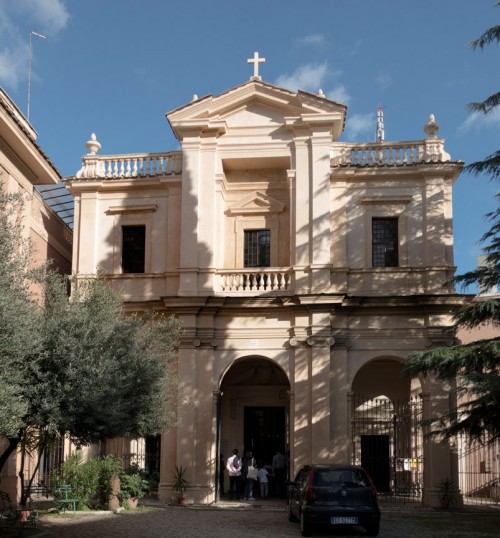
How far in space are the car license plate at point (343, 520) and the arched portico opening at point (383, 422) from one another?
393 inches

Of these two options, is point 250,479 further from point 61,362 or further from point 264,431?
point 61,362

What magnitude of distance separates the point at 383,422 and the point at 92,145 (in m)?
13.4

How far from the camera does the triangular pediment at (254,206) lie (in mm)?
26891

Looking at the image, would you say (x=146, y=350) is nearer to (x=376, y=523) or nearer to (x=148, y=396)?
(x=148, y=396)

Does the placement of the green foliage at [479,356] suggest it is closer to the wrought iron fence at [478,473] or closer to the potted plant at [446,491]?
the potted plant at [446,491]

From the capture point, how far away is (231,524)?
18562 mm

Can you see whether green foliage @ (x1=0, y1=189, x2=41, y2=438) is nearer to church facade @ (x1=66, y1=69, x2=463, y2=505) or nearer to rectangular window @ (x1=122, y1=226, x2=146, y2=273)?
church facade @ (x1=66, y1=69, x2=463, y2=505)

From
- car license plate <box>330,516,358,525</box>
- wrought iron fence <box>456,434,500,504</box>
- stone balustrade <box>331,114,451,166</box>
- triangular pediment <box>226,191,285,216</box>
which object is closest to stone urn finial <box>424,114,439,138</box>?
stone balustrade <box>331,114,451,166</box>

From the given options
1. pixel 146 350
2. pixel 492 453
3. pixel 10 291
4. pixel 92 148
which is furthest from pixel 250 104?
pixel 10 291

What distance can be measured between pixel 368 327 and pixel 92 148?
10849 mm

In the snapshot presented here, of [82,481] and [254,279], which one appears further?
[254,279]

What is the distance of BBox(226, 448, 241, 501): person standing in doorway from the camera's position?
24750mm

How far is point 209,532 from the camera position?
16.8m

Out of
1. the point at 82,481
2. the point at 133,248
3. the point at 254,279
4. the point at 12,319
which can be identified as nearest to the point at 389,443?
the point at 254,279
